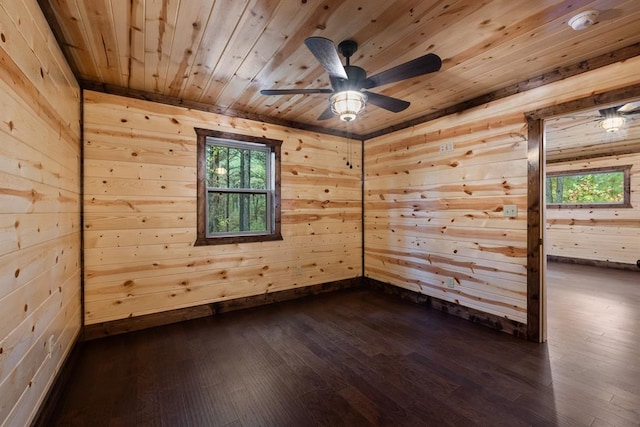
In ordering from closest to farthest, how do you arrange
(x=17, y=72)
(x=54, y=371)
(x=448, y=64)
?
(x=17, y=72) → (x=54, y=371) → (x=448, y=64)

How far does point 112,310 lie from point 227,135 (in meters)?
2.22

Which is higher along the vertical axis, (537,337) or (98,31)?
(98,31)

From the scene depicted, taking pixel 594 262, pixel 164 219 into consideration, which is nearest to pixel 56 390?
pixel 164 219

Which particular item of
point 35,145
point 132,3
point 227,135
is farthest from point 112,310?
point 132,3

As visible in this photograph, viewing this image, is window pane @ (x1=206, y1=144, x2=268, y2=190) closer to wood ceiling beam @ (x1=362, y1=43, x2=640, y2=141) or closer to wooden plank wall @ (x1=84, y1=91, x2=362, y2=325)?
wooden plank wall @ (x1=84, y1=91, x2=362, y2=325)

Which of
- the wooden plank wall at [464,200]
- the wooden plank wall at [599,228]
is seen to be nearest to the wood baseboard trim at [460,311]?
the wooden plank wall at [464,200]

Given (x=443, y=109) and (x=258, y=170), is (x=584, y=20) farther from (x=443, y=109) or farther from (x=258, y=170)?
(x=258, y=170)

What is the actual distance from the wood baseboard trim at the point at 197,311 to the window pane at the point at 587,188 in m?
6.19

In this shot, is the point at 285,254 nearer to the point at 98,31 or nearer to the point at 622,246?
the point at 98,31

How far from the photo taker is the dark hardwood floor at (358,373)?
5.82 feet

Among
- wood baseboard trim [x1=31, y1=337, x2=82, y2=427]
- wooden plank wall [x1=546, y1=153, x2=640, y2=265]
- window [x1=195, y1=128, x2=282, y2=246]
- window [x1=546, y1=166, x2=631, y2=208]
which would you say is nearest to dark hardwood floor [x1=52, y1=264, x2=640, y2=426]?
wood baseboard trim [x1=31, y1=337, x2=82, y2=427]

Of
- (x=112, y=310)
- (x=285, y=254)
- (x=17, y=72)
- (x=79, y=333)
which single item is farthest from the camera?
(x=285, y=254)

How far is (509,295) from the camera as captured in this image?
292cm

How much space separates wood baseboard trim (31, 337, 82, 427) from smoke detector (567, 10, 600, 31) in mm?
3985
